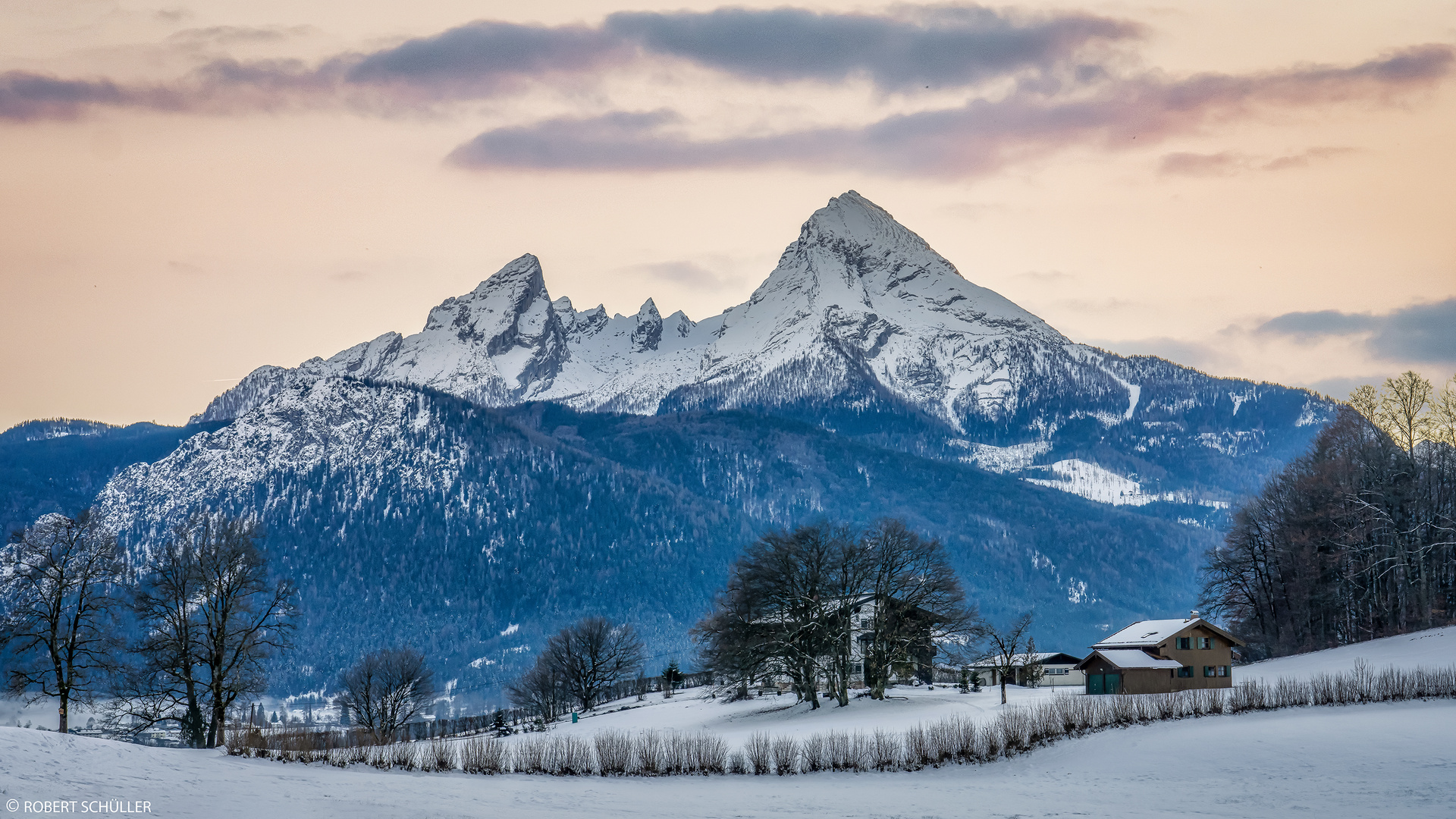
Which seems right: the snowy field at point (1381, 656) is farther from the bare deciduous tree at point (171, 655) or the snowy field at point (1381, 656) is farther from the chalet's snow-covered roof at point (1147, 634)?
the bare deciduous tree at point (171, 655)

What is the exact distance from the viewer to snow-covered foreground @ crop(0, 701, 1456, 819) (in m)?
31.4

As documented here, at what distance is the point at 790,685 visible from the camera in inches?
3509

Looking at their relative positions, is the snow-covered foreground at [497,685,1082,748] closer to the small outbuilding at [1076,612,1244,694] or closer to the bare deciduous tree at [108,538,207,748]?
the small outbuilding at [1076,612,1244,694]

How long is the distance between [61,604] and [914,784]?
3180 cm

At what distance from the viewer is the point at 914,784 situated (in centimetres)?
4338

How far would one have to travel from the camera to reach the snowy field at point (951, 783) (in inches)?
1241

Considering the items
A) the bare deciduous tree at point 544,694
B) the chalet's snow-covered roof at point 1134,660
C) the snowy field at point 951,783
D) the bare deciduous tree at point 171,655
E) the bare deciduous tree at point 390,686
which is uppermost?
the bare deciduous tree at point 171,655

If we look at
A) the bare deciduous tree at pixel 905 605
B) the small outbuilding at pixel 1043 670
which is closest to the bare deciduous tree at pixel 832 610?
the bare deciduous tree at pixel 905 605

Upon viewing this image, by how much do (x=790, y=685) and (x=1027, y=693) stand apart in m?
16.5

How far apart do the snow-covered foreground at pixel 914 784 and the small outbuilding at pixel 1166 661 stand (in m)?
34.9

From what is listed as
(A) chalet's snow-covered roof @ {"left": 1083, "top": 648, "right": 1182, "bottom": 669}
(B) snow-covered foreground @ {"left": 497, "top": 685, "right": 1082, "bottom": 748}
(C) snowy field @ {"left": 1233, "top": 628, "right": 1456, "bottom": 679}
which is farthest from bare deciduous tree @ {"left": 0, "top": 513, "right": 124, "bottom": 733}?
(A) chalet's snow-covered roof @ {"left": 1083, "top": 648, "right": 1182, "bottom": 669}

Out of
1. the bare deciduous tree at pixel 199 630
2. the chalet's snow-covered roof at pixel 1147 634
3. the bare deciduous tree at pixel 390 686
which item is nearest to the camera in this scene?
the bare deciduous tree at pixel 199 630

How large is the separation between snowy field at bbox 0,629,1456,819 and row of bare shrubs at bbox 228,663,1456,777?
825 mm

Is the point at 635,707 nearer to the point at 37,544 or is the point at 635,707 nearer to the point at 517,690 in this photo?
Result: the point at 517,690
